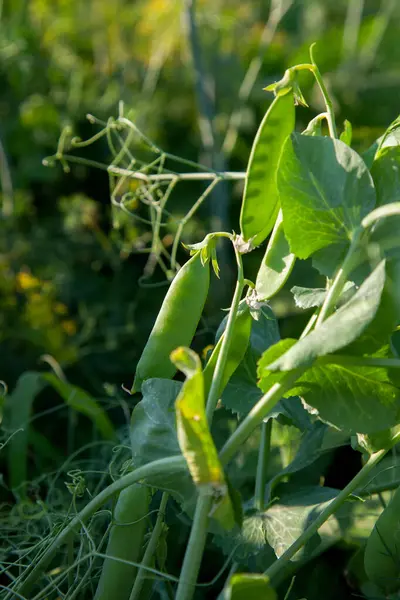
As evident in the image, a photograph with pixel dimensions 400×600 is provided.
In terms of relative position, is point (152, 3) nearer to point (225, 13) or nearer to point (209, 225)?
point (225, 13)

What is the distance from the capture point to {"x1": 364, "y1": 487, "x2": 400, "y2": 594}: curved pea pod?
0.56 meters

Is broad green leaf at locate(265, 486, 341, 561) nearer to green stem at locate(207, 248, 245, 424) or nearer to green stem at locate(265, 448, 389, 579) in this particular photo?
green stem at locate(265, 448, 389, 579)

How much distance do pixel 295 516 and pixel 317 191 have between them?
257 mm

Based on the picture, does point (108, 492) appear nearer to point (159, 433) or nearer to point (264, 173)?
point (159, 433)

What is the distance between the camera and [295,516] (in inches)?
22.0

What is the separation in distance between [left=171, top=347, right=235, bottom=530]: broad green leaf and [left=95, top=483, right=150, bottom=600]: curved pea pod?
4.5 inches

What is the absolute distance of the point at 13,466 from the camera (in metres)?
0.88

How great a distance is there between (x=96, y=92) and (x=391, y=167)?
1265mm

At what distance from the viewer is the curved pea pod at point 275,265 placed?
50 centimetres

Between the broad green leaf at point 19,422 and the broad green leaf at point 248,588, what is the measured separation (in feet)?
1.59

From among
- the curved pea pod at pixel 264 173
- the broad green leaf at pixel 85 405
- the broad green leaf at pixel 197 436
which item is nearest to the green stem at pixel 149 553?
the broad green leaf at pixel 197 436

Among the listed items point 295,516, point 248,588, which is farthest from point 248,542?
point 248,588

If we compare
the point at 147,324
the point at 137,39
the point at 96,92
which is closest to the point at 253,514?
the point at 147,324

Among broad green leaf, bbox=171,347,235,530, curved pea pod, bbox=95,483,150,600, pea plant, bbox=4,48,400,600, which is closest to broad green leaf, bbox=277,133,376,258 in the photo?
pea plant, bbox=4,48,400,600
